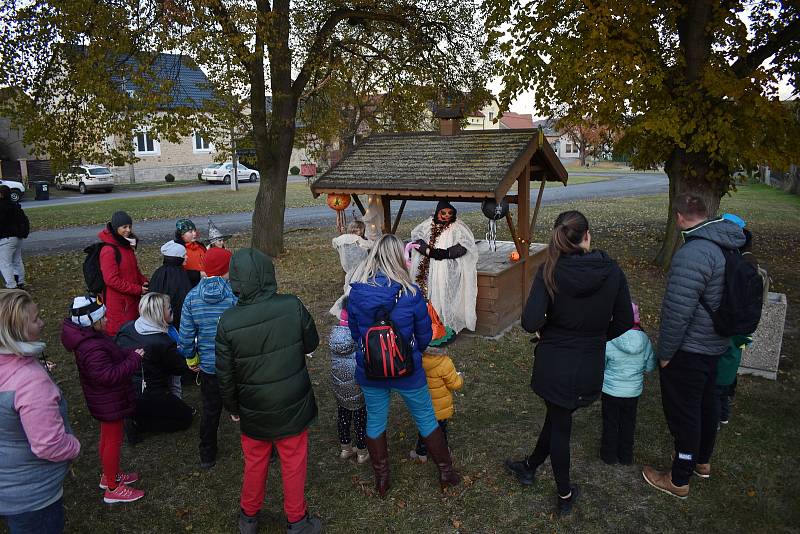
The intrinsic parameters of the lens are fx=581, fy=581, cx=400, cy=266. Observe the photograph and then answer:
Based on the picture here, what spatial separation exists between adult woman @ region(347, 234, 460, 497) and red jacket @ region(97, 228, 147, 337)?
3.16 m

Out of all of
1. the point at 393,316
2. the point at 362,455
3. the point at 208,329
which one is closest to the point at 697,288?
the point at 393,316

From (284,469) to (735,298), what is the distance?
3056 mm

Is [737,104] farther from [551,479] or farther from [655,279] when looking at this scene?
[551,479]

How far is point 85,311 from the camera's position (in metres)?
3.79

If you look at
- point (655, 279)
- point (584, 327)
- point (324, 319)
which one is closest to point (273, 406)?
point (584, 327)

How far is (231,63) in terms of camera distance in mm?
10336

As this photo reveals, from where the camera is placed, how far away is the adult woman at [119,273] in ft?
19.1

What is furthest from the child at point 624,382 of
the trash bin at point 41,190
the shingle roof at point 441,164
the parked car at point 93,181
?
the parked car at point 93,181

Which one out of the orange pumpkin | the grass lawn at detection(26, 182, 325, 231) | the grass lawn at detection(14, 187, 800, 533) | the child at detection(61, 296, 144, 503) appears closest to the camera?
the child at detection(61, 296, 144, 503)

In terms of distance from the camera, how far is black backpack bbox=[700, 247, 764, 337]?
369cm

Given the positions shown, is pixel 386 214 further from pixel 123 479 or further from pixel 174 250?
pixel 123 479

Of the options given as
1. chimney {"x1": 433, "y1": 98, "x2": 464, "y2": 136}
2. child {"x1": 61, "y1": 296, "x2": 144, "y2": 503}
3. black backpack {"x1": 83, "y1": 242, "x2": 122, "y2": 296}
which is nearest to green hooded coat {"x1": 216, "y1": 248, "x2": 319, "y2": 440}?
child {"x1": 61, "y1": 296, "x2": 144, "y2": 503}

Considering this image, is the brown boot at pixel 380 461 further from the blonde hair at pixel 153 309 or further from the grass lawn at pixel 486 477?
the blonde hair at pixel 153 309

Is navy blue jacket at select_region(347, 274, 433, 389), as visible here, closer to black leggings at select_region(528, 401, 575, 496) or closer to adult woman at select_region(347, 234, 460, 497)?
adult woman at select_region(347, 234, 460, 497)
